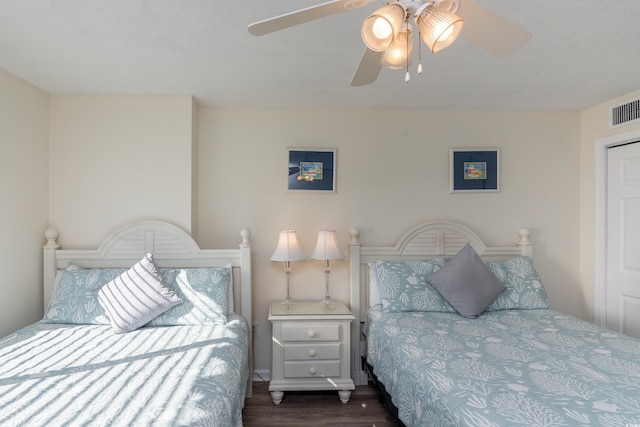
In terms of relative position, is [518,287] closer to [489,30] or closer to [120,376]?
[489,30]

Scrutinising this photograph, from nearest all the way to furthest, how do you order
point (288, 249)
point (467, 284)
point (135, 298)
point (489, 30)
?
point (489, 30)
point (135, 298)
point (467, 284)
point (288, 249)

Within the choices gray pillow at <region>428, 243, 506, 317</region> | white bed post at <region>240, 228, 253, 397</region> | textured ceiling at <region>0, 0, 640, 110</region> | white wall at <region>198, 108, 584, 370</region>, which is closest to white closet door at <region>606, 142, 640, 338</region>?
white wall at <region>198, 108, 584, 370</region>

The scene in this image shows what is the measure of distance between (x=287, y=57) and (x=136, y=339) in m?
1.91

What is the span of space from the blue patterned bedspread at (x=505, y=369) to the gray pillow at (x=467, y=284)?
103 mm

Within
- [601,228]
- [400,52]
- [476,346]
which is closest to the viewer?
[400,52]

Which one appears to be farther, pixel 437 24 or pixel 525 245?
pixel 525 245

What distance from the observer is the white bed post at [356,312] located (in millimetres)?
2951

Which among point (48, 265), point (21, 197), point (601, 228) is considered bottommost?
point (48, 265)

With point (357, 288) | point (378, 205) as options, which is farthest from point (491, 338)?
point (378, 205)

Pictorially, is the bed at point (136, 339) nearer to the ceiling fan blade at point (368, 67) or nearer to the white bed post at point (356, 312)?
the white bed post at point (356, 312)

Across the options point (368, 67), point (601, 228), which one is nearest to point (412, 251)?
point (601, 228)

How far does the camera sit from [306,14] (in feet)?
3.78

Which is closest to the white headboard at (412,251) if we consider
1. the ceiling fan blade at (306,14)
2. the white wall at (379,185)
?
the white wall at (379,185)

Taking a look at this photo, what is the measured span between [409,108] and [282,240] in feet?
5.22
